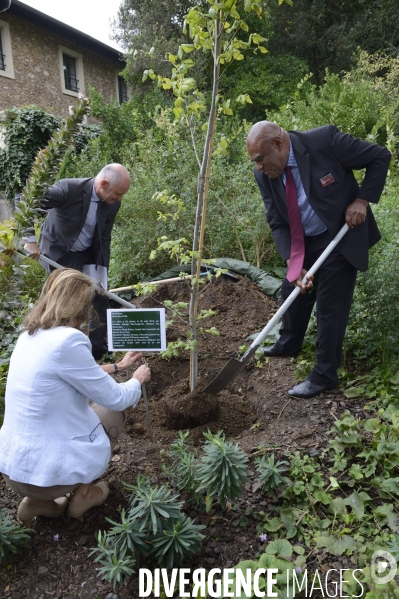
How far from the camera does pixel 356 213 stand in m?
2.99

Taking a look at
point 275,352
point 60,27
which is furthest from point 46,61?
point 275,352

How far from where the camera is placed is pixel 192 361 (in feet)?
11.4

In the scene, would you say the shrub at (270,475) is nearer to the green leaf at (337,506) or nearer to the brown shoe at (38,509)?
the green leaf at (337,506)

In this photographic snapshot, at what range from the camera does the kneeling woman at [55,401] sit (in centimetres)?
210

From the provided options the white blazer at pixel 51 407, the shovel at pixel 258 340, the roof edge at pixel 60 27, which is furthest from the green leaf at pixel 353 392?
the roof edge at pixel 60 27

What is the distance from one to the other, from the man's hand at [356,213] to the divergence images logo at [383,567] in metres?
1.94

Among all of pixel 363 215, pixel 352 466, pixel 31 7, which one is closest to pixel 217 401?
pixel 352 466

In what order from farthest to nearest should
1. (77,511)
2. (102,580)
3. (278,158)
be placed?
(278,158), (77,511), (102,580)

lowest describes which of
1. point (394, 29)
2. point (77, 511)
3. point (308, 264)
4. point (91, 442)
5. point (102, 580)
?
point (102, 580)

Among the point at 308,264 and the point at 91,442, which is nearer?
the point at 91,442

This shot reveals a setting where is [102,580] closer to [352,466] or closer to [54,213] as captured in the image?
[352,466]

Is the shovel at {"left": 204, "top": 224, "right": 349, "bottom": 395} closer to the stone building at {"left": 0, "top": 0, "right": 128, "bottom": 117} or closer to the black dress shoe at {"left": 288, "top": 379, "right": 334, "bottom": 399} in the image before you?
the black dress shoe at {"left": 288, "top": 379, "right": 334, "bottom": 399}

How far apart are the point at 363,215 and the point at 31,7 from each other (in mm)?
16668

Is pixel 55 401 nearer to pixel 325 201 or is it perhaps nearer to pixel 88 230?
pixel 325 201
